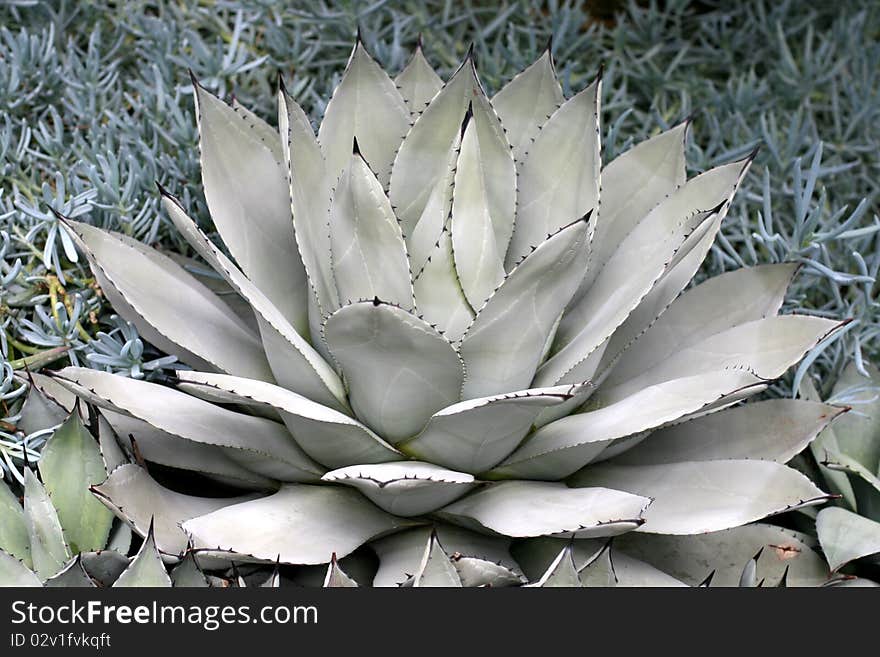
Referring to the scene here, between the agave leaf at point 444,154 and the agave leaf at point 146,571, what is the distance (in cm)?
44

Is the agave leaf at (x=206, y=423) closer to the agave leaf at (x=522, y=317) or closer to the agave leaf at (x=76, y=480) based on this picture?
the agave leaf at (x=76, y=480)

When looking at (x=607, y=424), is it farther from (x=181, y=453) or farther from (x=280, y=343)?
(x=181, y=453)

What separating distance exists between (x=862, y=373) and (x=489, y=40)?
2.99 feet

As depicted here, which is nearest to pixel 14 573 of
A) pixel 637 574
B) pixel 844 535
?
pixel 637 574

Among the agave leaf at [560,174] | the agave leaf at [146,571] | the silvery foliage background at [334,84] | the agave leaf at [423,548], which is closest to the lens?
the agave leaf at [146,571]

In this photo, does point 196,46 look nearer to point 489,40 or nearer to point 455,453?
point 489,40

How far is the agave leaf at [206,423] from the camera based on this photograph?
0.96 m

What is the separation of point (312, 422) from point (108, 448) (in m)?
0.22

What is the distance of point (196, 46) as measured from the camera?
138 centimetres

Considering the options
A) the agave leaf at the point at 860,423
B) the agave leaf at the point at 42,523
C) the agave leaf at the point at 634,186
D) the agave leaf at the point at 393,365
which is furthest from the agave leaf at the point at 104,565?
the agave leaf at the point at 860,423

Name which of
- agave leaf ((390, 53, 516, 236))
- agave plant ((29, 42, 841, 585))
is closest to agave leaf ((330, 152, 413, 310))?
agave plant ((29, 42, 841, 585))

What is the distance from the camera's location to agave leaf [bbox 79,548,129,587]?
2.97 ft

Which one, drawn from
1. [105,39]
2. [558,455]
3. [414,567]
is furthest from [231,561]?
[105,39]

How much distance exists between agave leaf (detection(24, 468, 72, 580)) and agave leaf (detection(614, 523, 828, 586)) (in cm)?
57
